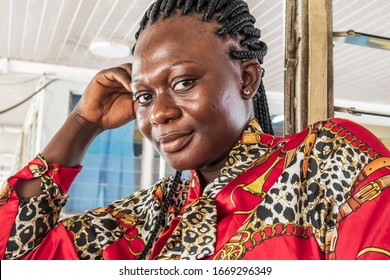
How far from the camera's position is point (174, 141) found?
94cm

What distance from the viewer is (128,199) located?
1312 millimetres

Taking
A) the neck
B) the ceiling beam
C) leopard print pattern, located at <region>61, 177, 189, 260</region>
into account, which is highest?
the ceiling beam

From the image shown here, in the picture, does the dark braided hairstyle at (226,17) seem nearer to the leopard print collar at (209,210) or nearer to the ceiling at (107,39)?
the leopard print collar at (209,210)

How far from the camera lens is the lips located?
0.93 m

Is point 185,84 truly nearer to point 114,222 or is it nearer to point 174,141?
point 174,141

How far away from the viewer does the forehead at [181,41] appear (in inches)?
37.0

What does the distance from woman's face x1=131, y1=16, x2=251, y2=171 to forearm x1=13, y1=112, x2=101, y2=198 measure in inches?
16.2

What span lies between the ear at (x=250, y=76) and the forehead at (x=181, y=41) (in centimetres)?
6

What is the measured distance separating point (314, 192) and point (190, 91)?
0.29 m

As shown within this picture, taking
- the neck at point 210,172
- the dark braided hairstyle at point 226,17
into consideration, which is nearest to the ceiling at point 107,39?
the dark braided hairstyle at point 226,17

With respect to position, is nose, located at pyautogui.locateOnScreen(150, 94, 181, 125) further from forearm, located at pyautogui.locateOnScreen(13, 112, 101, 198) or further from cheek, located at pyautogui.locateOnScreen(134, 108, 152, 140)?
forearm, located at pyautogui.locateOnScreen(13, 112, 101, 198)

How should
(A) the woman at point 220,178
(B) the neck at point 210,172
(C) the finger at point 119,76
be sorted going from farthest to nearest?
(C) the finger at point 119,76 < (B) the neck at point 210,172 < (A) the woman at point 220,178

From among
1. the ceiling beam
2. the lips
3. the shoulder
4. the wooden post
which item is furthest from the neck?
the ceiling beam
